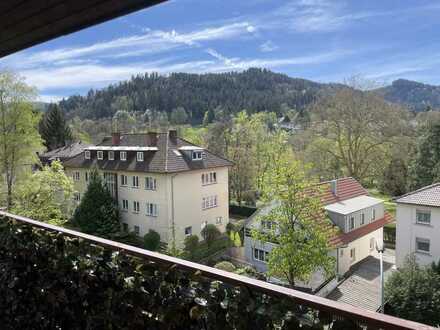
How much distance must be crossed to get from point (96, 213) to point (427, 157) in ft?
66.2

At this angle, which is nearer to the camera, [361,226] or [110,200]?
[361,226]

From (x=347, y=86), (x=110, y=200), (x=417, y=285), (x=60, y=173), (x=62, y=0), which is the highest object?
(x=347, y=86)

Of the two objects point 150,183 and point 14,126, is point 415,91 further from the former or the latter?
point 14,126

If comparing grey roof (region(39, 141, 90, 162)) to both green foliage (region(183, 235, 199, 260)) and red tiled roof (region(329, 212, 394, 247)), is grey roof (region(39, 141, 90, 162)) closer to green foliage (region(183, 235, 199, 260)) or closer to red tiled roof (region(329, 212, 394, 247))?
green foliage (region(183, 235, 199, 260))

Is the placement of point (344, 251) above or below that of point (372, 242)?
above

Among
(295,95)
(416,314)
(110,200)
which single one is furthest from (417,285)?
(295,95)

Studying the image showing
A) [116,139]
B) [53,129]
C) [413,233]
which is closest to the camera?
[413,233]

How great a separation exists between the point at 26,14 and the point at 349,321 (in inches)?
78.7

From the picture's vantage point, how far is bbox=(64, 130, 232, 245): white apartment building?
16.5m

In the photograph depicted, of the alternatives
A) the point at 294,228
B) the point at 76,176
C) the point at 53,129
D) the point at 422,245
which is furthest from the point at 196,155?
the point at 53,129

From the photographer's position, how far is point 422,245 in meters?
13.3

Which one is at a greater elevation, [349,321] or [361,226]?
[349,321]

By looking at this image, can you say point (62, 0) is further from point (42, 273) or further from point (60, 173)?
point (60, 173)

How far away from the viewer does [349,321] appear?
1.01 metres
